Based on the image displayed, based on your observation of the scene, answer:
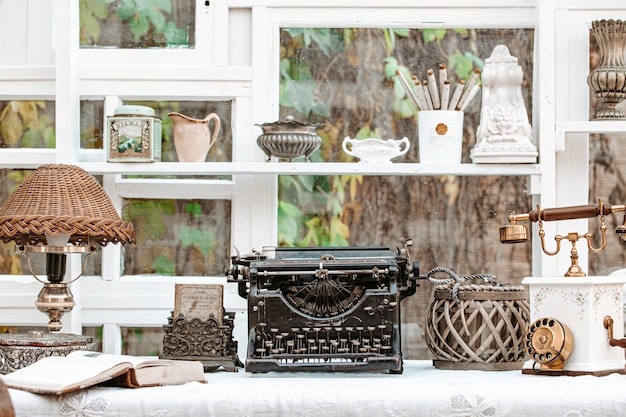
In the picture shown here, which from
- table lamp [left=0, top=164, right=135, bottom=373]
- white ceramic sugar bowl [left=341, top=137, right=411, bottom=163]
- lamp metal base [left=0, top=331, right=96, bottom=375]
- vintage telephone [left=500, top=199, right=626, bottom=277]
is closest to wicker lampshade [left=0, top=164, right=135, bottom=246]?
table lamp [left=0, top=164, right=135, bottom=373]

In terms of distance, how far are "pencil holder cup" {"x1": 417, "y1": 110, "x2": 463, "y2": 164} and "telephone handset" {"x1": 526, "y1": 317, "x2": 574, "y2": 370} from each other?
2.47 ft

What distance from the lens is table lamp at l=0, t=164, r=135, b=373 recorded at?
2961mm

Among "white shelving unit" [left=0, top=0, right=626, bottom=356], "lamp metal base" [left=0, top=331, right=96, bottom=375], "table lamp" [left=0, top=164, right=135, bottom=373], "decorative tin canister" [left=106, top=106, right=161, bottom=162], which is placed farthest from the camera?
"white shelving unit" [left=0, top=0, right=626, bottom=356]

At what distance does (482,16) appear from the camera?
3521 mm

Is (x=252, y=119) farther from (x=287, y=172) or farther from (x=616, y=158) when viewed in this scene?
(x=616, y=158)

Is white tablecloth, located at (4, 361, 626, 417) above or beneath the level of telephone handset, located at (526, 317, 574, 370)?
beneath

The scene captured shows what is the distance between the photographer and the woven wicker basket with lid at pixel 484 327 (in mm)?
2938

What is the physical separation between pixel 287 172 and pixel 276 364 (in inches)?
29.5

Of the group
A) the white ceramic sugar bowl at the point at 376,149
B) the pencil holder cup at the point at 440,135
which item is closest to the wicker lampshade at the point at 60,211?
the white ceramic sugar bowl at the point at 376,149

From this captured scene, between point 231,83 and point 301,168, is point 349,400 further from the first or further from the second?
point 231,83

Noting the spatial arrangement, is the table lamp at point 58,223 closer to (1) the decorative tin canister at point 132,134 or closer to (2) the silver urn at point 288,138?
(1) the decorative tin canister at point 132,134

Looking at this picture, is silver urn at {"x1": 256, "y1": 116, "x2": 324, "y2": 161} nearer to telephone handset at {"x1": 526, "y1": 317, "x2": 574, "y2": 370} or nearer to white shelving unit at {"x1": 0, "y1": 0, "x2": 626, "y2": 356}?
white shelving unit at {"x1": 0, "y1": 0, "x2": 626, "y2": 356}

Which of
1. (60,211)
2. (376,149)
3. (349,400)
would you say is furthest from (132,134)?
(349,400)

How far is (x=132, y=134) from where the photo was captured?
328 centimetres
